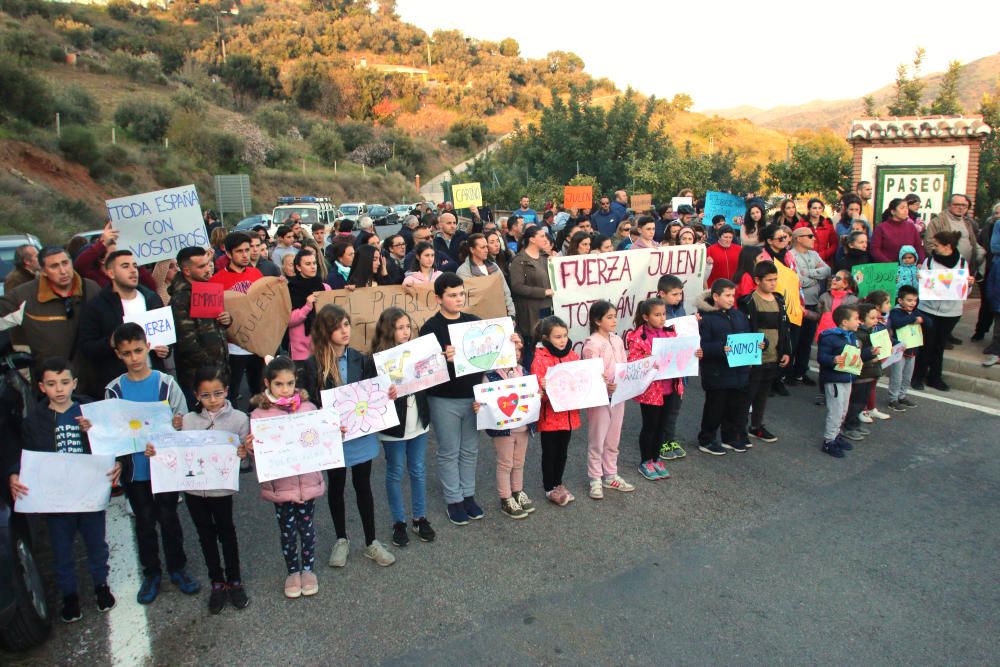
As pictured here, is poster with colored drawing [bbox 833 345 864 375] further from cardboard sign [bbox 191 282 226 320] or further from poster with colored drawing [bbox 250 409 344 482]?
cardboard sign [bbox 191 282 226 320]

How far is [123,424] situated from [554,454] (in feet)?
9.75

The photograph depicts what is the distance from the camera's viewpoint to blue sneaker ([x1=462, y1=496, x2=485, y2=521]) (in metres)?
5.44

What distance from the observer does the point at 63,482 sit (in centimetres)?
414

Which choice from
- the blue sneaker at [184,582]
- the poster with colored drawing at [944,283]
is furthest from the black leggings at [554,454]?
the poster with colored drawing at [944,283]

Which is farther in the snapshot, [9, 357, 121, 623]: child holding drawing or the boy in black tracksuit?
the boy in black tracksuit

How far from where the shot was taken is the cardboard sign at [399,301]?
6715mm

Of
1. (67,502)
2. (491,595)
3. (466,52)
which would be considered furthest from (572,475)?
(466,52)

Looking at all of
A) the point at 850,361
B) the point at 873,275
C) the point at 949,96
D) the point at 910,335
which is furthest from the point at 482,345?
the point at 949,96

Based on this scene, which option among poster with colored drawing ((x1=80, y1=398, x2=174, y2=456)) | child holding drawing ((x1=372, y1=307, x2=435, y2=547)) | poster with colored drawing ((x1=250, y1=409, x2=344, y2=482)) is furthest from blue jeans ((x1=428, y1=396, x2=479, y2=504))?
poster with colored drawing ((x1=80, y1=398, x2=174, y2=456))

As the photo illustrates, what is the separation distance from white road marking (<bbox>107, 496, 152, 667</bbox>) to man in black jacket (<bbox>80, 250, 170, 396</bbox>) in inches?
40.5

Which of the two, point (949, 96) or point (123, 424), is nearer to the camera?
point (123, 424)

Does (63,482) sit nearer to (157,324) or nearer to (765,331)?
(157,324)

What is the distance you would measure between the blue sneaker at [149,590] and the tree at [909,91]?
20.8 meters

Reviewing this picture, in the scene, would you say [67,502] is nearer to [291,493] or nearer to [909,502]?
[291,493]
